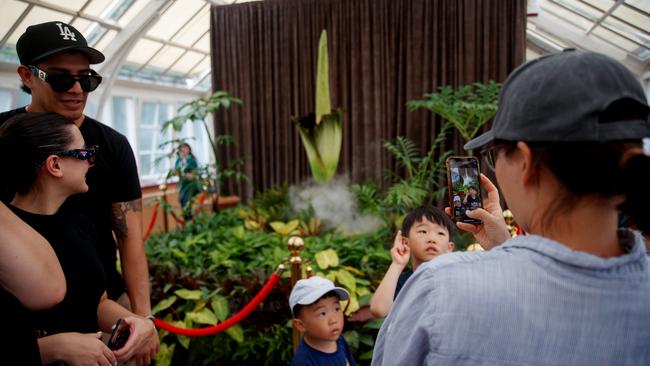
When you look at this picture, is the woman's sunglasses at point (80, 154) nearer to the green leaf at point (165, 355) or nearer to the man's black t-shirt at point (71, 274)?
the man's black t-shirt at point (71, 274)

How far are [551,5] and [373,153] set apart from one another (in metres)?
3.15

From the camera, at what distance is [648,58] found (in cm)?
570

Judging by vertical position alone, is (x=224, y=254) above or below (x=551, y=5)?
below

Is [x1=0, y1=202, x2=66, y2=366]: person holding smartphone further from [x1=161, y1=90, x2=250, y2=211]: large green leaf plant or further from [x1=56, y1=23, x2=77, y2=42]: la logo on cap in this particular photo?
[x1=161, y1=90, x2=250, y2=211]: large green leaf plant

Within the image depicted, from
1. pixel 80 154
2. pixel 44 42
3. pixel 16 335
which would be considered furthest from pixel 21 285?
pixel 44 42

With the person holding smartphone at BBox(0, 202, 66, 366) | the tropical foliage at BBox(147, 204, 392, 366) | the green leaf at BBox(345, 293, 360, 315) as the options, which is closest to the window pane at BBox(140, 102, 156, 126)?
the tropical foliage at BBox(147, 204, 392, 366)

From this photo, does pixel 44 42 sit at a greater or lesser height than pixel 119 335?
greater

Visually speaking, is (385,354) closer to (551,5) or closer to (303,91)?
(303,91)

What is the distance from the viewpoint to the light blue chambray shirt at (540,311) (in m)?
0.56

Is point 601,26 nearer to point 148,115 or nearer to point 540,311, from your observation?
point 540,311

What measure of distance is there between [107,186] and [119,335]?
0.55m

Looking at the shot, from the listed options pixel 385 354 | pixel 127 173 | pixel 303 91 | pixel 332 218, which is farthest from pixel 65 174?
pixel 303 91

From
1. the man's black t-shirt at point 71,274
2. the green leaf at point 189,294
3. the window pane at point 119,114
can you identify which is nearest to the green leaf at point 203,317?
the green leaf at point 189,294

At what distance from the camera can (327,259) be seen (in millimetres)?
3131
